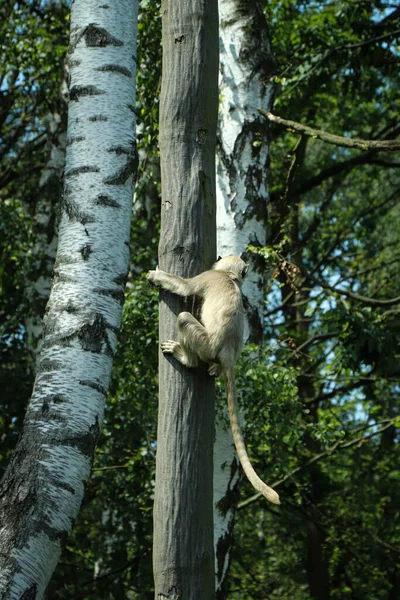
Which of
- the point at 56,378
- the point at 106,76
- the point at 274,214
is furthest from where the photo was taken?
the point at 274,214

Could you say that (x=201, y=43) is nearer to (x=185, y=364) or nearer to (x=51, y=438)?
(x=185, y=364)

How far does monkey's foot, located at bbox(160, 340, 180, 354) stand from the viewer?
12.1ft

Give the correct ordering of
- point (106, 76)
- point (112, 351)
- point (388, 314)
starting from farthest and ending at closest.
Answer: point (388, 314), point (106, 76), point (112, 351)

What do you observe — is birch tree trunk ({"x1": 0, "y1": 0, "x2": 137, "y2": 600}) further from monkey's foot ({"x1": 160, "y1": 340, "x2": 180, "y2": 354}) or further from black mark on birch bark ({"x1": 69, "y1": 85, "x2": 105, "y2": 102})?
monkey's foot ({"x1": 160, "y1": 340, "x2": 180, "y2": 354})

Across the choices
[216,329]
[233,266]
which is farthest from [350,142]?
[216,329]

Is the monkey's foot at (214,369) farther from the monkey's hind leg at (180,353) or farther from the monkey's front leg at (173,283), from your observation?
the monkey's front leg at (173,283)

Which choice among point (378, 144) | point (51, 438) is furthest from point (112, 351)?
point (378, 144)

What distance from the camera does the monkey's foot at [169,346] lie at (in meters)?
3.68

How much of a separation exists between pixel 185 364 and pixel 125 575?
6.42m

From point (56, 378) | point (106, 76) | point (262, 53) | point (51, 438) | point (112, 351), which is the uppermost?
point (262, 53)

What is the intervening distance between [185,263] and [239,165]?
4.14 meters

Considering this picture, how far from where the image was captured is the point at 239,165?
7773 millimetres

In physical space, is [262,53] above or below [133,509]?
above

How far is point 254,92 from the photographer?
8078mm
